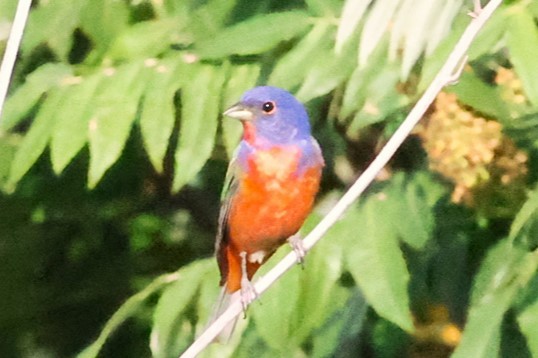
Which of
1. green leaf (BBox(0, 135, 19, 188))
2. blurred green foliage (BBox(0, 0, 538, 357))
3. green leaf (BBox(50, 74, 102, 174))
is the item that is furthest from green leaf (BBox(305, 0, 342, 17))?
green leaf (BBox(0, 135, 19, 188))

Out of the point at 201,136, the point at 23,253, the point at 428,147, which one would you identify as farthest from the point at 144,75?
the point at 23,253

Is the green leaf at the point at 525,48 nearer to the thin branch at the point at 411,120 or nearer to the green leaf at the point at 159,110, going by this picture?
the thin branch at the point at 411,120

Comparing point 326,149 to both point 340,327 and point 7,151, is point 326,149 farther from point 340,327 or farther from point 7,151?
point 7,151

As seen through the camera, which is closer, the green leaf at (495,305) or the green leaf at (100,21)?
the green leaf at (495,305)

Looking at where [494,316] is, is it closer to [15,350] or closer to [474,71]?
[474,71]

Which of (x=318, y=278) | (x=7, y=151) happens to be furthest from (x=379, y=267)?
(x=7, y=151)

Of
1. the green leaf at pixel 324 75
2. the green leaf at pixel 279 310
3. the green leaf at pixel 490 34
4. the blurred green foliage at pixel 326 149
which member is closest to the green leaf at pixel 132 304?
the blurred green foliage at pixel 326 149

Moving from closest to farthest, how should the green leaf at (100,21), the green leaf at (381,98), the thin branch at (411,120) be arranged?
the thin branch at (411,120) < the green leaf at (381,98) < the green leaf at (100,21)
